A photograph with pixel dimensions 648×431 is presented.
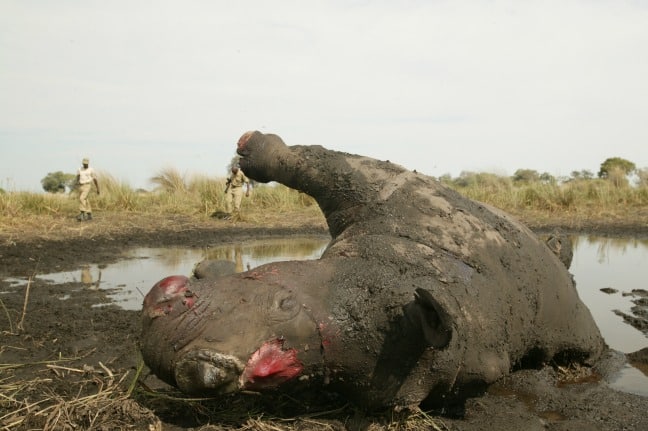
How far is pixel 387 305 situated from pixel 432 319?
0.27 metres

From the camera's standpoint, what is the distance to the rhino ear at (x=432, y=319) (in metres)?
2.72

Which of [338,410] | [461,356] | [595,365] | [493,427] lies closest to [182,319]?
[338,410]

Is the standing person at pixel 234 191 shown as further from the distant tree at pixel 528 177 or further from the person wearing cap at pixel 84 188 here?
the distant tree at pixel 528 177

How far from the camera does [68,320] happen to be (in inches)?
218

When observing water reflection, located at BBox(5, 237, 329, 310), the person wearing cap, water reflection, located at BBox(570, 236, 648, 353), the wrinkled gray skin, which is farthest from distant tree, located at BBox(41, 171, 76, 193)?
the wrinkled gray skin

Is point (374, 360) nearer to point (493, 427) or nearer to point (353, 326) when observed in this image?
point (353, 326)

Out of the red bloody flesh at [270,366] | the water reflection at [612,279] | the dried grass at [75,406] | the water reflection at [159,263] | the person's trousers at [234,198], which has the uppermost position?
the person's trousers at [234,198]

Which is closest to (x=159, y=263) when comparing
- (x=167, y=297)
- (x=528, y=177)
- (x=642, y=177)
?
(x=167, y=297)

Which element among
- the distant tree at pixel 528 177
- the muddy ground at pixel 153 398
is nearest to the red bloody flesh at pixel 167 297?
the muddy ground at pixel 153 398

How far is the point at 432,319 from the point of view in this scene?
2.82m

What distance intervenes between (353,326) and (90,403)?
4.99 ft

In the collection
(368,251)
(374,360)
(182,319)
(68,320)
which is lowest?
(68,320)

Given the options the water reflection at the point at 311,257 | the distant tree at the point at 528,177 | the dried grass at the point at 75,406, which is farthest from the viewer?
the distant tree at the point at 528,177

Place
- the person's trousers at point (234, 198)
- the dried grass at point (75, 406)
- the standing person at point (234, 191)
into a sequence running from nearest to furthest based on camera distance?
1. the dried grass at point (75, 406)
2. the standing person at point (234, 191)
3. the person's trousers at point (234, 198)
